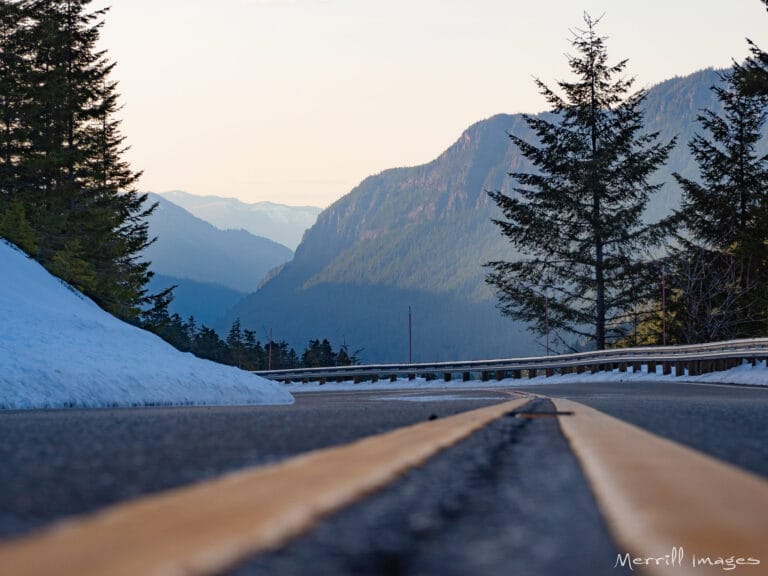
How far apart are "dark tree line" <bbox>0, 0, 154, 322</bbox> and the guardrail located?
33.6 feet

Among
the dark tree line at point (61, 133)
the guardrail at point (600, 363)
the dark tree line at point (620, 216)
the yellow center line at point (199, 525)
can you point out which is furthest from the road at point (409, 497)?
the dark tree line at point (620, 216)

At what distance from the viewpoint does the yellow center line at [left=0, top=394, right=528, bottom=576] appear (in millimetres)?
873

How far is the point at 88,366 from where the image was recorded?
13.4m

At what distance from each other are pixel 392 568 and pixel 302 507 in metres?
0.25

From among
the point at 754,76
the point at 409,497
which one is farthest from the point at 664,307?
the point at 409,497

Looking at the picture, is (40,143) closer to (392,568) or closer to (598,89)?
(598,89)

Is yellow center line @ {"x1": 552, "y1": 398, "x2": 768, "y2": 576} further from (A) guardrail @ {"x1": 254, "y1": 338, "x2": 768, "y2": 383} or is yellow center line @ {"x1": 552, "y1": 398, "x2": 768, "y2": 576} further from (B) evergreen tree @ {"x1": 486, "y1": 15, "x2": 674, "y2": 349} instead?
(B) evergreen tree @ {"x1": 486, "y1": 15, "x2": 674, "y2": 349}

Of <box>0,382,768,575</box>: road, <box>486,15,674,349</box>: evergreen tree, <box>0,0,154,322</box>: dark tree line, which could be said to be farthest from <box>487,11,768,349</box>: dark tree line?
<box>0,382,768,575</box>: road

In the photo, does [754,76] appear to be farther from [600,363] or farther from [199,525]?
[199,525]

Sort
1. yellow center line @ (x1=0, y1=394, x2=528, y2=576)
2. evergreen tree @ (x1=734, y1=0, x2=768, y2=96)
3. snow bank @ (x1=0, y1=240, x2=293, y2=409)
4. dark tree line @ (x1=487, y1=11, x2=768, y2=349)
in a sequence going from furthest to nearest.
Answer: dark tree line @ (x1=487, y1=11, x2=768, y2=349), evergreen tree @ (x1=734, y1=0, x2=768, y2=96), snow bank @ (x1=0, y1=240, x2=293, y2=409), yellow center line @ (x1=0, y1=394, x2=528, y2=576)

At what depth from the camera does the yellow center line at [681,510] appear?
1.15 metres

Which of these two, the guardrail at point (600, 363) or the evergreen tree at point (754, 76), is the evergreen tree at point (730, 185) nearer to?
the evergreen tree at point (754, 76)

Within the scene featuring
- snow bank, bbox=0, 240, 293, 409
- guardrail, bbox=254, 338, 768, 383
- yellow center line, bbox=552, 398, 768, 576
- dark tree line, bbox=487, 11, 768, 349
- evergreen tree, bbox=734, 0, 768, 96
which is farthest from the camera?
dark tree line, bbox=487, 11, 768, 349

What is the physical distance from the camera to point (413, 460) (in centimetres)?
230
